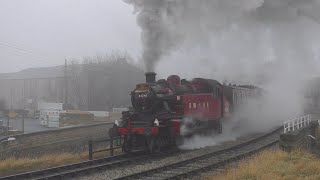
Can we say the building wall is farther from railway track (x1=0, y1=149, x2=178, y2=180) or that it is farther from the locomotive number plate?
railway track (x1=0, y1=149, x2=178, y2=180)

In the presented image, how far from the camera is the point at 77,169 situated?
42.7ft

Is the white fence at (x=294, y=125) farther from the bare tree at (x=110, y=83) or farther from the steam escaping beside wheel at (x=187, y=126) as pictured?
the bare tree at (x=110, y=83)

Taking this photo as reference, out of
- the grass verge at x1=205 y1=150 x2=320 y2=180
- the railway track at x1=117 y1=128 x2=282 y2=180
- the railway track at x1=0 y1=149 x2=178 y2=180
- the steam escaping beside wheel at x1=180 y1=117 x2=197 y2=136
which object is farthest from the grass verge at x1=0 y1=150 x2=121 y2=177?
the grass verge at x1=205 y1=150 x2=320 y2=180

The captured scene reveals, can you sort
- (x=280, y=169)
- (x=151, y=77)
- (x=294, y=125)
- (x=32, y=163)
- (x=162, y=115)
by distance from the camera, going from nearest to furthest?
(x=280, y=169), (x=32, y=163), (x=162, y=115), (x=151, y=77), (x=294, y=125)

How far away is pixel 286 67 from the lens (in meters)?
37.1

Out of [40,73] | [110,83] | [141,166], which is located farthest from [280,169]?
[40,73]

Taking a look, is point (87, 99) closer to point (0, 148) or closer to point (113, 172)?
point (0, 148)

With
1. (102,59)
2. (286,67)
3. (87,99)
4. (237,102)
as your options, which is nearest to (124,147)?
(237,102)

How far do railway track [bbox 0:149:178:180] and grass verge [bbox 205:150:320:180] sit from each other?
374 cm

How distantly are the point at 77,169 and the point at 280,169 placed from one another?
593 cm

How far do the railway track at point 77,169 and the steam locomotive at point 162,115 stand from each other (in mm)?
555

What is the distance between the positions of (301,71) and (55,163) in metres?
28.8

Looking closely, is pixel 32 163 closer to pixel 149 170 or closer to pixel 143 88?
pixel 143 88

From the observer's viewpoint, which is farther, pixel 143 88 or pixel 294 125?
pixel 294 125
